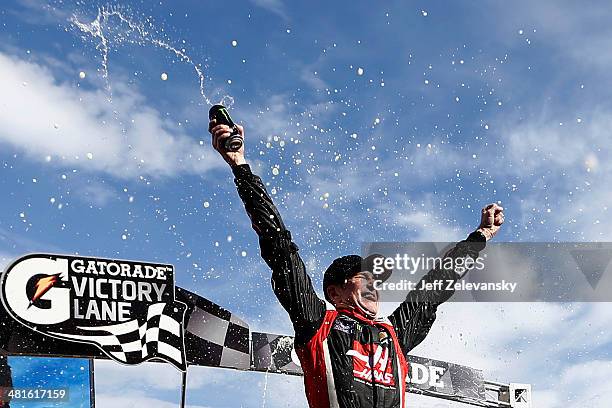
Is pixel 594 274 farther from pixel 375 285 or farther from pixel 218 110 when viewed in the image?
pixel 218 110

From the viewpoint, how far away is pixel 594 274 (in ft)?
31.8

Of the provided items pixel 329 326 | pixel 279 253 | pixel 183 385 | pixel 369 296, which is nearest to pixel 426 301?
pixel 369 296

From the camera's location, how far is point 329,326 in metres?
4.33

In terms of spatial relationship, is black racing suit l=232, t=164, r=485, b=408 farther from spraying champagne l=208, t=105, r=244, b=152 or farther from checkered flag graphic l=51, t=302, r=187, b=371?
checkered flag graphic l=51, t=302, r=187, b=371

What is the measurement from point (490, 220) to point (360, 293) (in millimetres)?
1158

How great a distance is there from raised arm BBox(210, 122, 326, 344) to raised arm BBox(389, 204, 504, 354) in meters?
0.72

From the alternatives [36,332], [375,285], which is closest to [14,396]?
[36,332]

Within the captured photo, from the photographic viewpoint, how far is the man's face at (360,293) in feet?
14.9

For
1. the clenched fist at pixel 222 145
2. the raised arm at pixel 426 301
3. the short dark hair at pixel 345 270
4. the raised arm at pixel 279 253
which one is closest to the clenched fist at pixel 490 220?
the raised arm at pixel 426 301

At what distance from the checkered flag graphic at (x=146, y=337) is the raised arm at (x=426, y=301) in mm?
9438

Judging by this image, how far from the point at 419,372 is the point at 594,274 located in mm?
8606

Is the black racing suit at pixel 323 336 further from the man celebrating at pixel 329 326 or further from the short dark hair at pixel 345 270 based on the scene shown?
the short dark hair at pixel 345 270

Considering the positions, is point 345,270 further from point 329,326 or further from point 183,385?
point 183,385

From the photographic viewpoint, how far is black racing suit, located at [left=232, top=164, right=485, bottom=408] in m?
4.16
